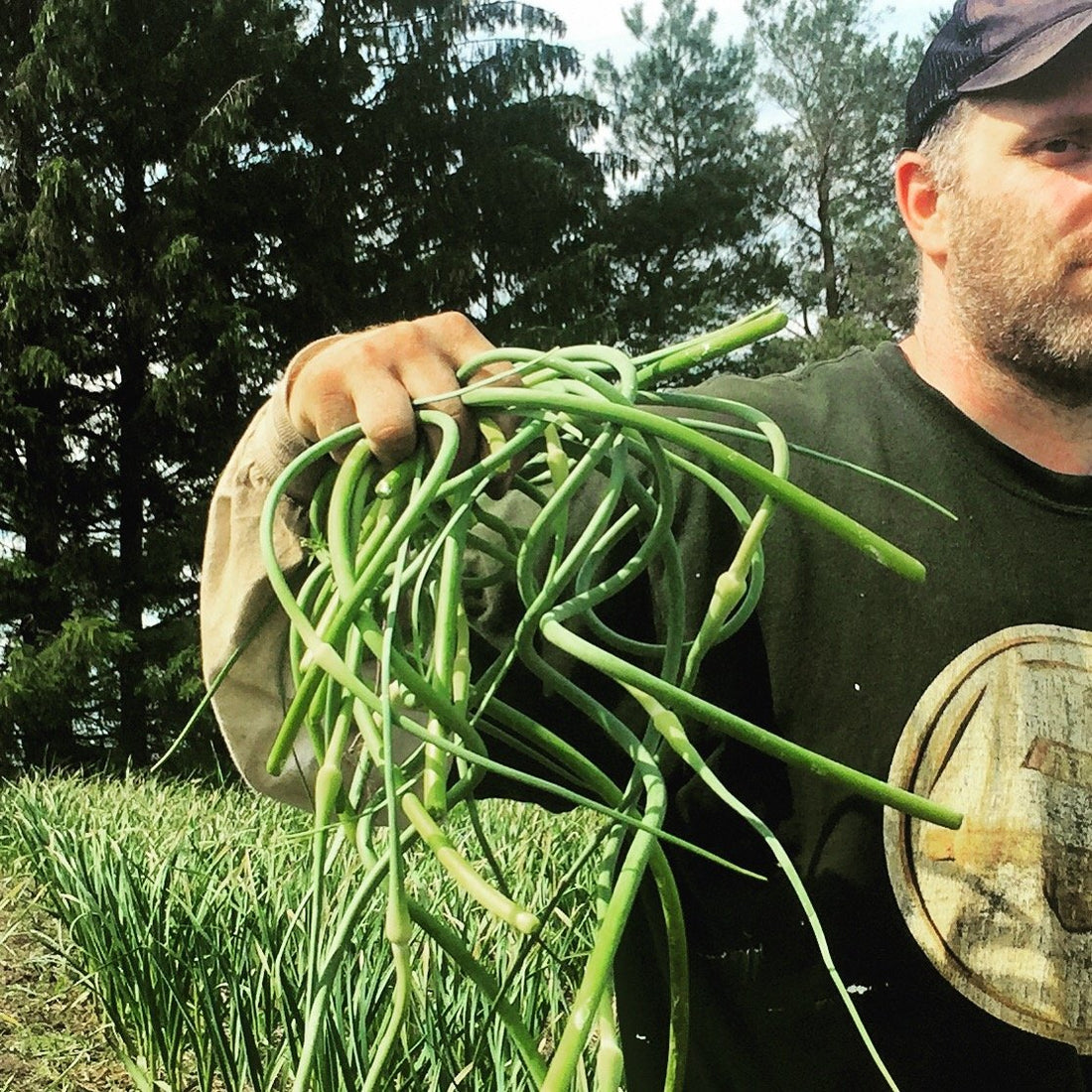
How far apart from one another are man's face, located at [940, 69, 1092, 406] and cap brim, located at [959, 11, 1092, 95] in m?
0.02

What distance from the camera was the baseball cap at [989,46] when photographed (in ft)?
4.25

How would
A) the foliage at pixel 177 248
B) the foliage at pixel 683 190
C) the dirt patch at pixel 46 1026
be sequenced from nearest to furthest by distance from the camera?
the dirt patch at pixel 46 1026 → the foliage at pixel 177 248 → the foliage at pixel 683 190

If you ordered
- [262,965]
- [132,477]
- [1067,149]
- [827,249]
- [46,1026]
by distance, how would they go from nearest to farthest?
[1067,149], [262,965], [46,1026], [132,477], [827,249]

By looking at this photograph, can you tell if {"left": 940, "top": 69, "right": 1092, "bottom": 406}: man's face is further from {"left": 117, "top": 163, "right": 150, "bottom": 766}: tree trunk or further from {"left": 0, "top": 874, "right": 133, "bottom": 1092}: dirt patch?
{"left": 117, "top": 163, "right": 150, "bottom": 766}: tree trunk

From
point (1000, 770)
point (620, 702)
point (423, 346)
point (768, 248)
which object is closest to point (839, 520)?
point (423, 346)

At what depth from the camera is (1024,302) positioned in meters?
1.31

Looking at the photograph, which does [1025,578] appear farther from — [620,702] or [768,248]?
[768,248]

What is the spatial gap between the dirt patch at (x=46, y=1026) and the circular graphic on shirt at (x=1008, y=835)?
172 cm

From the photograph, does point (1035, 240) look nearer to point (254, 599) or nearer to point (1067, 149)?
point (1067, 149)

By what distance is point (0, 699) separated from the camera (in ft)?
28.3

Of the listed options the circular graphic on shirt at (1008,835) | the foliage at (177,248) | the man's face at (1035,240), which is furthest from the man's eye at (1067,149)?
the foliage at (177,248)

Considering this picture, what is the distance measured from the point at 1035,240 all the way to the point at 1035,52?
19cm

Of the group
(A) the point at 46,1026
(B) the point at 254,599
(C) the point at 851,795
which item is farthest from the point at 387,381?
(A) the point at 46,1026

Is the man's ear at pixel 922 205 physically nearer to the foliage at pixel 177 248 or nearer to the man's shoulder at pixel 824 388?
the man's shoulder at pixel 824 388
